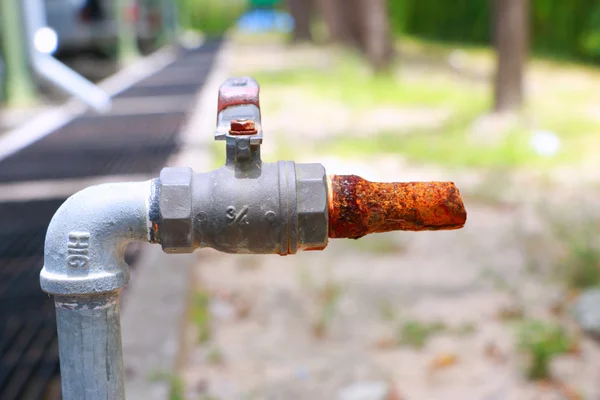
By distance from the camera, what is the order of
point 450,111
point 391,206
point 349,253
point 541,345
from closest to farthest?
point 391,206, point 541,345, point 349,253, point 450,111

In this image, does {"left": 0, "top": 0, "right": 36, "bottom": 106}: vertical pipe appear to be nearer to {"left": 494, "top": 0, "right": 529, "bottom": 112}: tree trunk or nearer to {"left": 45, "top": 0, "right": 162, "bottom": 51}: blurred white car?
{"left": 45, "top": 0, "right": 162, "bottom": 51}: blurred white car

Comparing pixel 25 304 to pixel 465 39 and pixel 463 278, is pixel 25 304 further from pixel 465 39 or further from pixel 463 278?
pixel 465 39

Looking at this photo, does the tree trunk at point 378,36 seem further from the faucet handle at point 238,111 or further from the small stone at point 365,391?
the faucet handle at point 238,111

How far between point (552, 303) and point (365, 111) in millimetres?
6728

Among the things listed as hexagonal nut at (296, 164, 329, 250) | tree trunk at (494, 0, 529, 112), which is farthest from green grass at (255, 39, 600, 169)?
hexagonal nut at (296, 164, 329, 250)

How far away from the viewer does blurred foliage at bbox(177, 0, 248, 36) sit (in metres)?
40.8

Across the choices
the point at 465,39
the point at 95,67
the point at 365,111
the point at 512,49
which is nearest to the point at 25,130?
the point at 365,111

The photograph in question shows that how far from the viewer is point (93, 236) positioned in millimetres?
1334

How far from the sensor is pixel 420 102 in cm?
1100

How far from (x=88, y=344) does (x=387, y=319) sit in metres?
2.70

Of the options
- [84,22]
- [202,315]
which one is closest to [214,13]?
[84,22]

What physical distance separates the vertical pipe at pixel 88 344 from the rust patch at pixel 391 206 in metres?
0.42

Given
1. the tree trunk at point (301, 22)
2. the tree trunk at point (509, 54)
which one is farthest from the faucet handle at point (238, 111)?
the tree trunk at point (301, 22)

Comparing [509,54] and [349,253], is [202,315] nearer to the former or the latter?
[349,253]
